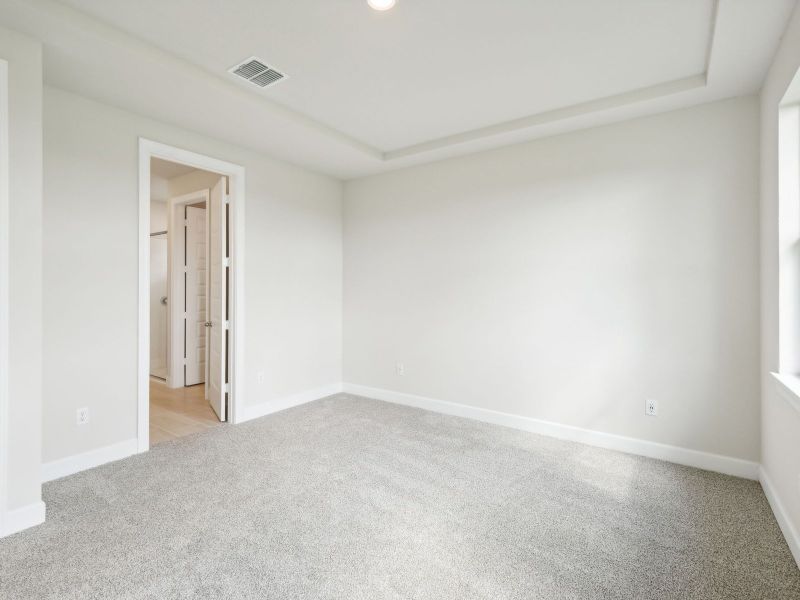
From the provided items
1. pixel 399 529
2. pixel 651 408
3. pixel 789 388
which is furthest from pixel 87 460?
pixel 789 388

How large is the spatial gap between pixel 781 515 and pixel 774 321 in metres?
1.01

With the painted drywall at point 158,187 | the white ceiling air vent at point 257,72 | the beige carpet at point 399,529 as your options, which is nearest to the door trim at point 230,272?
the beige carpet at point 399,529

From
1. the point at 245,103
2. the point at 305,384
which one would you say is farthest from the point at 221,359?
the point at 245,103

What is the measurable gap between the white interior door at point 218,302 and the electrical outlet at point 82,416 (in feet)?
3.66

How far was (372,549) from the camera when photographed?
193 cm

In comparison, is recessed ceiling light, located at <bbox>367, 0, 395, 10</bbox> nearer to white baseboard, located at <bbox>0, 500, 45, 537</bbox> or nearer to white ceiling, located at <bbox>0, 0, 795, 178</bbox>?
white ceiling, located at <bbox>0, 0, 795, 178</bbox>

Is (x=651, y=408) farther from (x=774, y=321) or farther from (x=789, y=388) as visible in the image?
(x=789, y=388)

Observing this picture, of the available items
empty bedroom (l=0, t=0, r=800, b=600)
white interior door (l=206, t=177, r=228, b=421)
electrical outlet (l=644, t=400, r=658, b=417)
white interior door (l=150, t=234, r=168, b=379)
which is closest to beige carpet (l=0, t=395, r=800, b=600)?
empty bedroom (l=0, t=0, r=800, b=600)

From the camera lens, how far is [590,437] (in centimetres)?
324

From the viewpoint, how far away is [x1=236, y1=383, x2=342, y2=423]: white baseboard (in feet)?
Result: 12.6

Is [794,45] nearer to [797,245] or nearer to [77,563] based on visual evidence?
[797,245]

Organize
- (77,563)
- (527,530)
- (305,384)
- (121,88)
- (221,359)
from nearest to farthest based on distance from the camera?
(77,563), (527,530), (121,88), (221,359), (305,384)

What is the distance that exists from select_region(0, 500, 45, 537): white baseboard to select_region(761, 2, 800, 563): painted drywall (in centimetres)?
365

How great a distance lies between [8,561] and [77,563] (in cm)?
31
